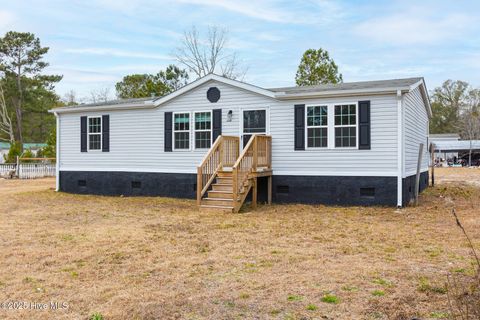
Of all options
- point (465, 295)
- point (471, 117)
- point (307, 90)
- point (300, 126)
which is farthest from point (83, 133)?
point (471, 117)

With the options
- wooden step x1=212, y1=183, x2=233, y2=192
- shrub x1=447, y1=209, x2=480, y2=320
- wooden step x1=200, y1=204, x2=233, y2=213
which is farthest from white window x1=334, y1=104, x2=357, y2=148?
shrub x1=447, y1=209, x2=480, y2=320

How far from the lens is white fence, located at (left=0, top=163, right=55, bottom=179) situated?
79.1ft

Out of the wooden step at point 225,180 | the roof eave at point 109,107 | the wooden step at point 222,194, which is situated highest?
the roof eave at point 109,107

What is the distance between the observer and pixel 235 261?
571 centimetres

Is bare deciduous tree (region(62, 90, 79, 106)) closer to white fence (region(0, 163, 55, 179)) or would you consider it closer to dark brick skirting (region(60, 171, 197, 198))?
white fence (region(0, 163, 55, 179))

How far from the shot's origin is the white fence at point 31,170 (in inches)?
949

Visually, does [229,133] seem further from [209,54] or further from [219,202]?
[209,54]

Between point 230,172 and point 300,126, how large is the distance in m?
2.39

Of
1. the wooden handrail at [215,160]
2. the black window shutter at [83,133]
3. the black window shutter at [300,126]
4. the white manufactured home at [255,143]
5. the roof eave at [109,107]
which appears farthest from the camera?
the black window shutter at [83,133]

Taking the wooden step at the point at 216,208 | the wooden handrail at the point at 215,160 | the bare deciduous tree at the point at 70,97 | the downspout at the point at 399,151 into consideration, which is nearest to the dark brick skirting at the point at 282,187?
the downspout at the point at 399,151

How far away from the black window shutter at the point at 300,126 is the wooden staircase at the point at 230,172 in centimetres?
84

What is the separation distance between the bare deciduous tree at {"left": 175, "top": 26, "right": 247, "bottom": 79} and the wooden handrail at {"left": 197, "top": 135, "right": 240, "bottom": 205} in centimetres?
2349

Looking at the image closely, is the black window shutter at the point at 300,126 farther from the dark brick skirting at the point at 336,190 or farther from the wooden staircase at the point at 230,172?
the dark brick skirting at the point at 336,190

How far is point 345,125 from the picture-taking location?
11.5 m
